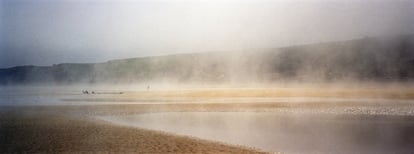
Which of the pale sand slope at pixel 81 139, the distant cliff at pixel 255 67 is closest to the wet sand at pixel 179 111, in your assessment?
the pale sand slope at pixel 81 139

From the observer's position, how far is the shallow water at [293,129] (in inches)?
138

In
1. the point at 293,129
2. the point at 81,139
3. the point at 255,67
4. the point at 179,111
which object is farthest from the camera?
the point at 255,67

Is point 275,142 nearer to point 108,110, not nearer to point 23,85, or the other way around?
Result: point 108,110

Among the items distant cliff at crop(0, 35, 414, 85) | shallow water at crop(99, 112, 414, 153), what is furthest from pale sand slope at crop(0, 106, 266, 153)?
distant cliff at crop(0, 35, 414, 85)

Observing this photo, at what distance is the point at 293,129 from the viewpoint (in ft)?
14.2

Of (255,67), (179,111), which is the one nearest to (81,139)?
(179,111)

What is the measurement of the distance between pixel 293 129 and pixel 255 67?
4864mm

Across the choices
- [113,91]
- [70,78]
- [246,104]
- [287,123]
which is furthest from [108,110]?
[287,123]

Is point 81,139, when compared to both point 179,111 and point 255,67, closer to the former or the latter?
point 179,111

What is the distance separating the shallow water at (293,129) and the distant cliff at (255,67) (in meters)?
0.80

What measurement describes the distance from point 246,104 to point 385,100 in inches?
89.2

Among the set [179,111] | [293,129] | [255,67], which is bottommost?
[293,129]

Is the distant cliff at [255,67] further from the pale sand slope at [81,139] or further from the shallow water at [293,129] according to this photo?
the shallow water at [293,129]

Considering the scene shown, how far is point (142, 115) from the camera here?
5.28 m
